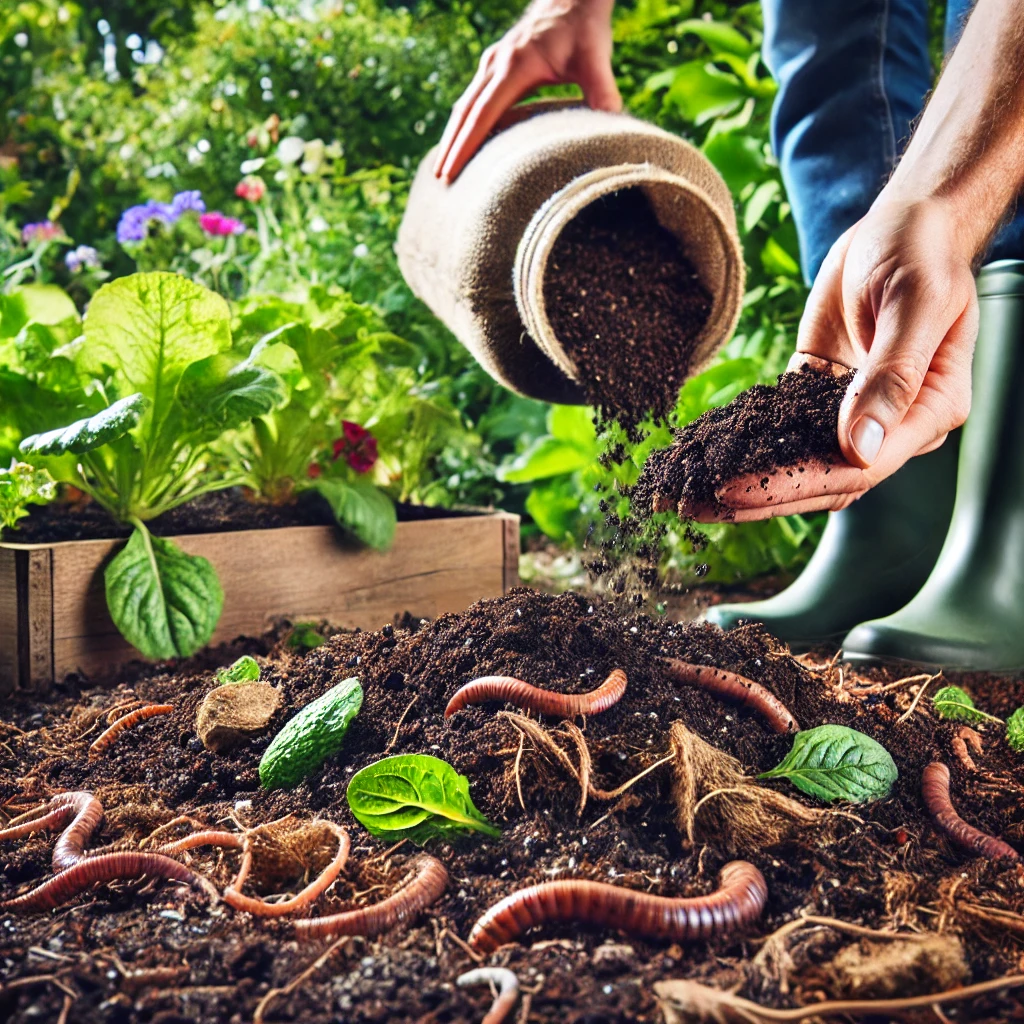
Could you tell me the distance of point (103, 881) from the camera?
1.11 m

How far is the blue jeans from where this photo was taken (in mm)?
2328

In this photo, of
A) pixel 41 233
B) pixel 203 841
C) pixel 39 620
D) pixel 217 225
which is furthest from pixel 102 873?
pixel 41 233

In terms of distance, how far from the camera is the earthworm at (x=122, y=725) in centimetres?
156

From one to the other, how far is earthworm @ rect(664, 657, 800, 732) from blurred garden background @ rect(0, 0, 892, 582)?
27 cm

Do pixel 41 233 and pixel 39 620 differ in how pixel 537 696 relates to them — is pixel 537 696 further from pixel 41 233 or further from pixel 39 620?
pixel 41 233

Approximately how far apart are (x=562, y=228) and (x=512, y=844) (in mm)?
1451

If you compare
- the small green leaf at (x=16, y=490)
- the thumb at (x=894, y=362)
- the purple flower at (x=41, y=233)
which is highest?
the purple flower at (x=41, y=233)

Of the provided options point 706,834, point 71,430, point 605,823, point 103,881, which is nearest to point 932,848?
point 706,834

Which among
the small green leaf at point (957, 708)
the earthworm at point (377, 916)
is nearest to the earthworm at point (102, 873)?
the earthworm at point (377, 916)

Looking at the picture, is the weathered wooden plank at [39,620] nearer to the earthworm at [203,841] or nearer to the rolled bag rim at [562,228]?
the earthworm at [203,841]

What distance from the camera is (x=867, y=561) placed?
239cm

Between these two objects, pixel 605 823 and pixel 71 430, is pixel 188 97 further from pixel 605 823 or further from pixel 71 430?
pixel 605 823

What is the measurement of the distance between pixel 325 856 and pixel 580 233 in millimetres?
1732

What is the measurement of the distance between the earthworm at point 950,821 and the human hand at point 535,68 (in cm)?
189
